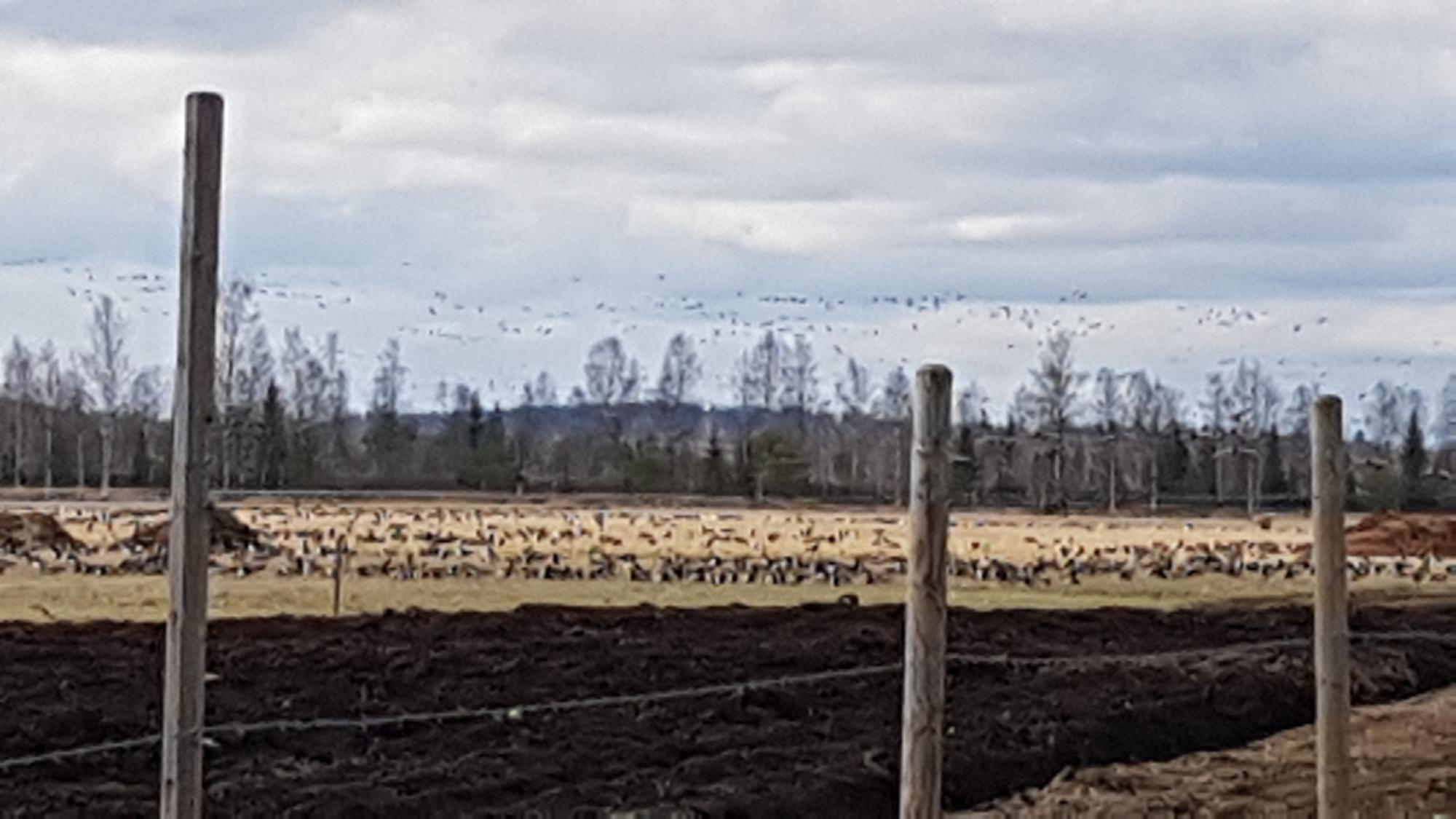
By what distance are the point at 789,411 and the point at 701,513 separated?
71.6 meters

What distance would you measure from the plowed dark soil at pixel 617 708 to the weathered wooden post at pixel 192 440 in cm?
608

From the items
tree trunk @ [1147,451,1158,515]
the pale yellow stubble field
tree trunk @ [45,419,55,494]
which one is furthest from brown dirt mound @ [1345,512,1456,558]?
tree trunk @ [45,419,55,494]

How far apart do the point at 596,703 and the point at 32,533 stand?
34.2m

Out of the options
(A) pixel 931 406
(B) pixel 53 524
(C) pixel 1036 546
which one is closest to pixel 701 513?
(C) pixel 1036 546

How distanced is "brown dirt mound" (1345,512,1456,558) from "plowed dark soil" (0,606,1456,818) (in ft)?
88.9

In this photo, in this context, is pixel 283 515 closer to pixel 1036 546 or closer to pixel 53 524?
pixel 53 524

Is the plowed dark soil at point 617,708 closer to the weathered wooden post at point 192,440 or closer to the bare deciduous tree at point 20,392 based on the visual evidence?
the weathered wooden post at point 192,440

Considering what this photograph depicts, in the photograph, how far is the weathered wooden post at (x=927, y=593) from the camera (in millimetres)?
5484

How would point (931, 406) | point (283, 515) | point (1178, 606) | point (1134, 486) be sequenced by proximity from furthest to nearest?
point (1134, 486) < point (283, 515) < point (1178, 606) < point (931, 406)

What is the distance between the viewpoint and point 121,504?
74.5 metres

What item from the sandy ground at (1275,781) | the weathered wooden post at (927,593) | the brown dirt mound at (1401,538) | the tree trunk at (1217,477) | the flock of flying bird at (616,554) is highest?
the tree trunk at (1217,477)

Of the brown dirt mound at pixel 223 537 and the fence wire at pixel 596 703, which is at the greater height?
the brown dirt mound at pixel 223 537

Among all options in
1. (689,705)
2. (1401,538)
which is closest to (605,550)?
(1401,538)

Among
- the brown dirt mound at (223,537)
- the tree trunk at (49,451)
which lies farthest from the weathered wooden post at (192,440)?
the tree trunk at (49,451)
